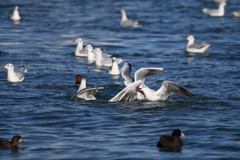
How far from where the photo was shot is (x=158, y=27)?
28.1m

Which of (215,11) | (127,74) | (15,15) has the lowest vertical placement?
(127,74)

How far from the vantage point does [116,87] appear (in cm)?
1617

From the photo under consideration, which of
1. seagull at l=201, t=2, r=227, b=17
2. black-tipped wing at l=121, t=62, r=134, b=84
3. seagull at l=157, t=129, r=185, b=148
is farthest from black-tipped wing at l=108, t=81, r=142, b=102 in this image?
seagull at l=201, t=2, r=227, b=17

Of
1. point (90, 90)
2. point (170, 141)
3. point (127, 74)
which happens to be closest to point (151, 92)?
point (90, 90)

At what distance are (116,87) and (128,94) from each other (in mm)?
2473

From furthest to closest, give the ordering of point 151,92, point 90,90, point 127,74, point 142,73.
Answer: point 127,74 < point 142,73 < point 151,92 < point 90,90

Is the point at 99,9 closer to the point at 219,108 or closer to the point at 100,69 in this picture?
the point at 100,69

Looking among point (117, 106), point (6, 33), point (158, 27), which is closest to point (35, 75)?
point (117, 106)

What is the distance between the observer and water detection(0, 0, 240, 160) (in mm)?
10734

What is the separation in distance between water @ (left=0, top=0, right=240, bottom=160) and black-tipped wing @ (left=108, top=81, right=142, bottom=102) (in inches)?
9.4

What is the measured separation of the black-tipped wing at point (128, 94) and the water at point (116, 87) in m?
0.24

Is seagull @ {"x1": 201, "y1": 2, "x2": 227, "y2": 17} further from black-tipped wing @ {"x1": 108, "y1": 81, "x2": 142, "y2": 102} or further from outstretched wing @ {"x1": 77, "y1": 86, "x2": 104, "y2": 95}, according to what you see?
outstretched wing @ {"x1": 77, "y1": 86, "x2": 104, "y2": 95}

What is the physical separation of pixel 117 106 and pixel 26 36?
13.3 metres

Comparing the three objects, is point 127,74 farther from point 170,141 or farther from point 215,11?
point 215,11
